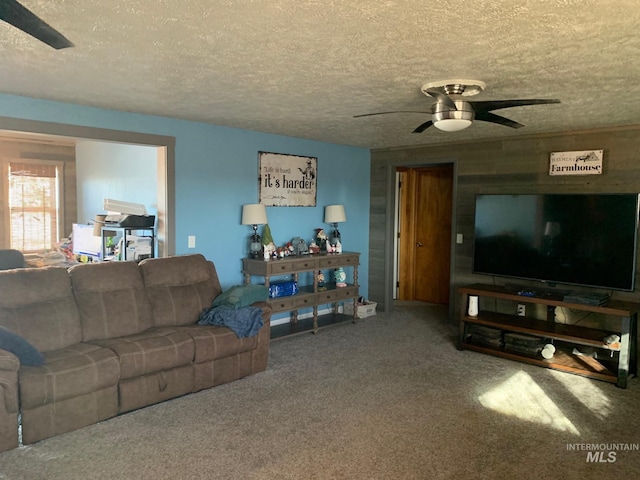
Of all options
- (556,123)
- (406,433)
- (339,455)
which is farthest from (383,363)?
(556,123)

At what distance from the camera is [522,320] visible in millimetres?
4848

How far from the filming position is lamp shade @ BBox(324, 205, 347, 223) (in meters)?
6.07

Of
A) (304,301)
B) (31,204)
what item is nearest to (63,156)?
(31,204)

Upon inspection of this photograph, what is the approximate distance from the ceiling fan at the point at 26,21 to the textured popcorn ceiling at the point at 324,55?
25cm

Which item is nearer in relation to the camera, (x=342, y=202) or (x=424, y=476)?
(x=424, y=476)

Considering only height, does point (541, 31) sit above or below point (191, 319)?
above

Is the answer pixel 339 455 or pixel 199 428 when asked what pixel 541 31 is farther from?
pixel 199 428

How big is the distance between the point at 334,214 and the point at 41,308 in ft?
11.6

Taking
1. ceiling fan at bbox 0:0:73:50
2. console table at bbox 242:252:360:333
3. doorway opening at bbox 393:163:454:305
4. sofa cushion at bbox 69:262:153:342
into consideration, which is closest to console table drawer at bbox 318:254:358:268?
console table at bbox 242:252:360:333

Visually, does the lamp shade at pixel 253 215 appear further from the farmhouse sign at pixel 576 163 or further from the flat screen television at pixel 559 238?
the farmhouse sign at pixel 576 163

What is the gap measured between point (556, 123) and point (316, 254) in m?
2.88

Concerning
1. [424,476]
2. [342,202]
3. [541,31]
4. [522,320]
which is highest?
[541,31]

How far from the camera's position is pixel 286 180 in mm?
5762

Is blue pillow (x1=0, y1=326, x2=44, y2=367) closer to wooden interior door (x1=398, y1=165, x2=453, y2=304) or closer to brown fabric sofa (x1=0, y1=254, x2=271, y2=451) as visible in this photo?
brown fabric sofa (x1=0, y1=254, x2=271, y2=451)
